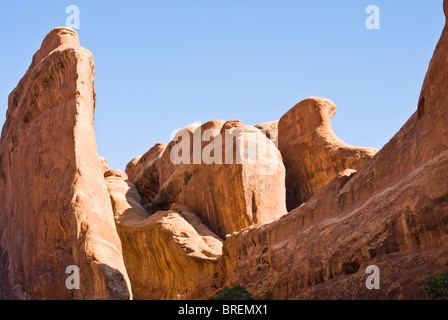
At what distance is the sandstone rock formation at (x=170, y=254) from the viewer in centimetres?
2573

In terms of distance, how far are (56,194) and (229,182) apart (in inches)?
515

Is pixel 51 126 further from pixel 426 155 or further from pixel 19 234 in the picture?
pixel 426 155

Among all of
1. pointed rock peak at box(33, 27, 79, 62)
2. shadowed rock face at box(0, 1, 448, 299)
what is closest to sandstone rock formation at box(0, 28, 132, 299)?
shadowed rock face at box(0, 1, 448, 299)

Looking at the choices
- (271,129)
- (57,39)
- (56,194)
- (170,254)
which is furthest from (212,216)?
(56,194)

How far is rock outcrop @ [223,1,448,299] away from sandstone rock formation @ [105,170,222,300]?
14.3 feet

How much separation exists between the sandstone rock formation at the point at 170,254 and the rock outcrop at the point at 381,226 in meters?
4.35

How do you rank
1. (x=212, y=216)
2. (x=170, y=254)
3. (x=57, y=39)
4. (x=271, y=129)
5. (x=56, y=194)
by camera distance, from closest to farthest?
(x=56, y=194) < (x=57, y=39) < (x=170, y=254) < (x=212, y=216) < (x=271, y=129)

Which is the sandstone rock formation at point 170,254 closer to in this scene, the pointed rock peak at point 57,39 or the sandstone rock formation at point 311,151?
the sandstone rock formation at point 311,151

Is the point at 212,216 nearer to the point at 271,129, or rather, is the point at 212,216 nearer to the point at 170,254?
the point at 170,254

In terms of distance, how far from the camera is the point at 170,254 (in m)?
27.6

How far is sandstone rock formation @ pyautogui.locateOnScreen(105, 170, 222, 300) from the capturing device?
84.4 feet

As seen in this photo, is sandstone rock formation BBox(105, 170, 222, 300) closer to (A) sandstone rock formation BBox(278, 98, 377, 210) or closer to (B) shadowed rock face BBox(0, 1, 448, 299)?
(B) shadowed rock face BBox(0, 1, 448, 299)
